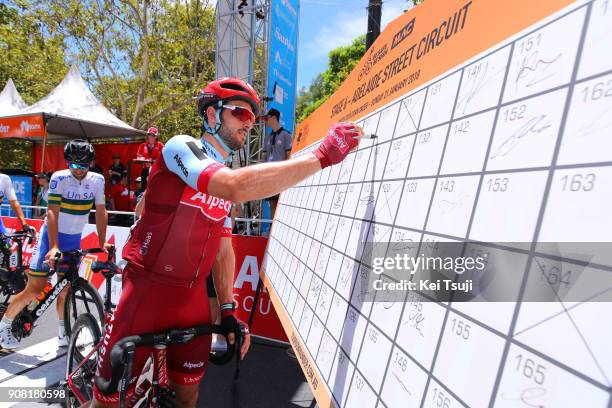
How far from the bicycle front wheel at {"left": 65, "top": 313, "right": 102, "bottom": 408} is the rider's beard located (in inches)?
76.5

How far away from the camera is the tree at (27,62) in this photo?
16891 mm

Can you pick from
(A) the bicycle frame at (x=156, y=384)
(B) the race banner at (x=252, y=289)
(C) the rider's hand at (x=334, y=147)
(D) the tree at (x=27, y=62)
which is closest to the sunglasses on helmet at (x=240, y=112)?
(C) the rider's hand at (x=334, y=147)

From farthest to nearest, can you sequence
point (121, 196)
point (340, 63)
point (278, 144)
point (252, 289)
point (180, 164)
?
point (340, 63), point (121, 196), point (278, 144), point (252, 289), point (180, 164)

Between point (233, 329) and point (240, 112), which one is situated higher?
point (240, 112)

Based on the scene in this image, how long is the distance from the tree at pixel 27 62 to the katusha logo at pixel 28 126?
27.3 ft

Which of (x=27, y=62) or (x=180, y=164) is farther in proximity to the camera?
(x=27, y=62)

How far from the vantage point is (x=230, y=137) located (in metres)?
2.00

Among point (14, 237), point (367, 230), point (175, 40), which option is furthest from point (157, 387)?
point (175, 40)

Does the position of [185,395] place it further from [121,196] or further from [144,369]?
[121,196]

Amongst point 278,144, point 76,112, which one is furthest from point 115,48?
point 278,144

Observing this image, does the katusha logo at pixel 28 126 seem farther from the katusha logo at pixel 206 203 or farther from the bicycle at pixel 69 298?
the katusha logo at pixel 206 203

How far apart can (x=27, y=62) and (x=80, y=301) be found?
66.0 feet
